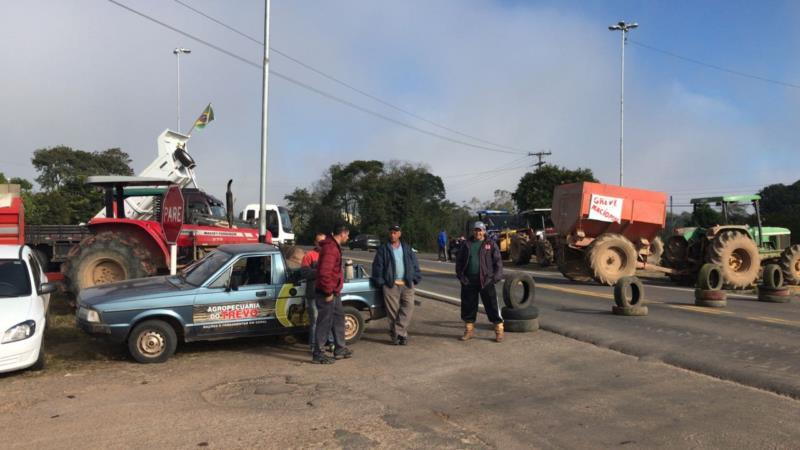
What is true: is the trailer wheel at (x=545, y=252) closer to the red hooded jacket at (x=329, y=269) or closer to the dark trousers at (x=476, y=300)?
the dark trousers at (x=476, y=300)

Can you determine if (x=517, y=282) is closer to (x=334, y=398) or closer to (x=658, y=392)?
(x=658, y=392)

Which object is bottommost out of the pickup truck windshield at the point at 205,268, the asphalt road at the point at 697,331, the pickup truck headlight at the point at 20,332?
the asphalt road at the point at 697,331

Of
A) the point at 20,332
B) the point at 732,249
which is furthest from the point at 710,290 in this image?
the point at 20,332

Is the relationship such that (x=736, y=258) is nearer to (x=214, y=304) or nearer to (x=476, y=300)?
(x=476, y=300)

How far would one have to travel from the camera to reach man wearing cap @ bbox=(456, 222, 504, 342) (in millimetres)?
8805

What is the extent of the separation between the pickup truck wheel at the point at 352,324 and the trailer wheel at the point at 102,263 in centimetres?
433

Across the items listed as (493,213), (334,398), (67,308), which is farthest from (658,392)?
(493,213)

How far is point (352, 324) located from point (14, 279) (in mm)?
4293

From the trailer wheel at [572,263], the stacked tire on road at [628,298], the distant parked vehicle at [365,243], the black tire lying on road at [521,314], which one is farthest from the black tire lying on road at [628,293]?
the distant parked vehicle at [365,243]

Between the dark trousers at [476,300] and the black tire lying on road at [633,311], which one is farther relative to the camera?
the black tire lying on road at [633,311]

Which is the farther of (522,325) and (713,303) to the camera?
(713,303)

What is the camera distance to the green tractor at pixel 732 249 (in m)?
16.6

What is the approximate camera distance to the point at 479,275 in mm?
8812

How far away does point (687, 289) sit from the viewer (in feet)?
54.9
